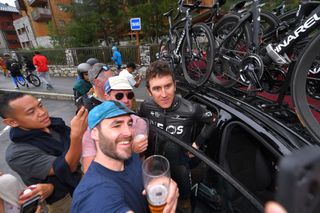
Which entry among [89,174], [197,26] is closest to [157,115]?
[89,174]

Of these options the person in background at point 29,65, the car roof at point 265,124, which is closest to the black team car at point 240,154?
the car roof at point 265,124

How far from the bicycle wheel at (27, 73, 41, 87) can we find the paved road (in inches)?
113

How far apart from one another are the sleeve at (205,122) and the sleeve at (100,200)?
3.71 feet

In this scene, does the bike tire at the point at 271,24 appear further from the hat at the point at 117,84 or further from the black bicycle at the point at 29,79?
the black bicycle at the point at 29,79

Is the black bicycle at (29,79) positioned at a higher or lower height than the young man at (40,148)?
lower

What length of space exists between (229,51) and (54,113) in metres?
6.27

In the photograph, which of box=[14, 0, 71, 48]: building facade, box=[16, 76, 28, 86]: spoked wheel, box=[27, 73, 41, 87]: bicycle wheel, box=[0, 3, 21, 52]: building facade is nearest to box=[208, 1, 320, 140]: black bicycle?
box=[27, 73, 41, 87]: bicycle wheel

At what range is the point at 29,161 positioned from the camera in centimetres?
165

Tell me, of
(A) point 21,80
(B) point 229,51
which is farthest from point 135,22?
(B) point 229,51

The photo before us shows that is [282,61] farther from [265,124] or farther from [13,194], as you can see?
[13,194]

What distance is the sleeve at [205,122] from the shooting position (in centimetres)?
195

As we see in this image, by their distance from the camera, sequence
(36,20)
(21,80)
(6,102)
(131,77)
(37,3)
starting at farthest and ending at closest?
1. (36,20)
2. (37,3)
3. (21,80)
4. (131,77)
5. (6,102)

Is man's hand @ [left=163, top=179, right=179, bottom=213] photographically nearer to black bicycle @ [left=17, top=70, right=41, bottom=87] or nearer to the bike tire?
the bike tire

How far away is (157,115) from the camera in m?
2.27
